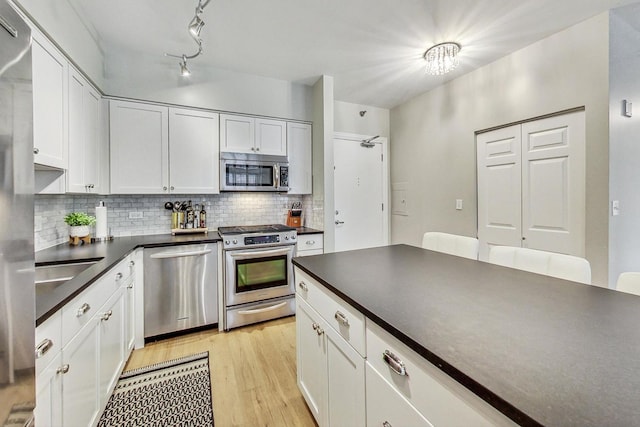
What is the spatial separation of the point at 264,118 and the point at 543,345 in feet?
10.4

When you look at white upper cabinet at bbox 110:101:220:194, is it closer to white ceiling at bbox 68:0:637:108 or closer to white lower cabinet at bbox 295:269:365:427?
white ceiling at bbox 68:0:637:108

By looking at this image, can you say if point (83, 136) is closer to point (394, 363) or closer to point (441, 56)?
point (394, 363)

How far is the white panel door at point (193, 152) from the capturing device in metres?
2.80

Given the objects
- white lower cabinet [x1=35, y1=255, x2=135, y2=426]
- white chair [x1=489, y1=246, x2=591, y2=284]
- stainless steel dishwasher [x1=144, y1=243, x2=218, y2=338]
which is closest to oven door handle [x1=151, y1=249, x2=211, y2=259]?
stainless steel dishwasher [x1=144, y1=243, x2=218, y2=338]

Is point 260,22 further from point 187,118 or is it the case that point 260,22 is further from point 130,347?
point 130,347

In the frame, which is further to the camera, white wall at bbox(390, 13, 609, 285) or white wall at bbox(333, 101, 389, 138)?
white wall at bbox(333, 101, 389, 138)

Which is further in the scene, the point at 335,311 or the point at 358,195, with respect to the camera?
the point at 358,195

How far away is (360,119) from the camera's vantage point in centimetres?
408

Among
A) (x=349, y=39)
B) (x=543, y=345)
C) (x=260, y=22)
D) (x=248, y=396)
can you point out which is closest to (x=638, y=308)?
(x=543, y=345)

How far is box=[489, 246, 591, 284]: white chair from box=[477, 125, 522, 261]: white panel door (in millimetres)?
1439

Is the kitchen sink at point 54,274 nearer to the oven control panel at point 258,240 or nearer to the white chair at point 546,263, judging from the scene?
the oven control panel at point 258,240

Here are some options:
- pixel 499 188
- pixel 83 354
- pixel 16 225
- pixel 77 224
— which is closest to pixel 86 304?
pixel 83 354

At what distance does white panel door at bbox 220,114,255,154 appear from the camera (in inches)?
118

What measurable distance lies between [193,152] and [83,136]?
911mm
